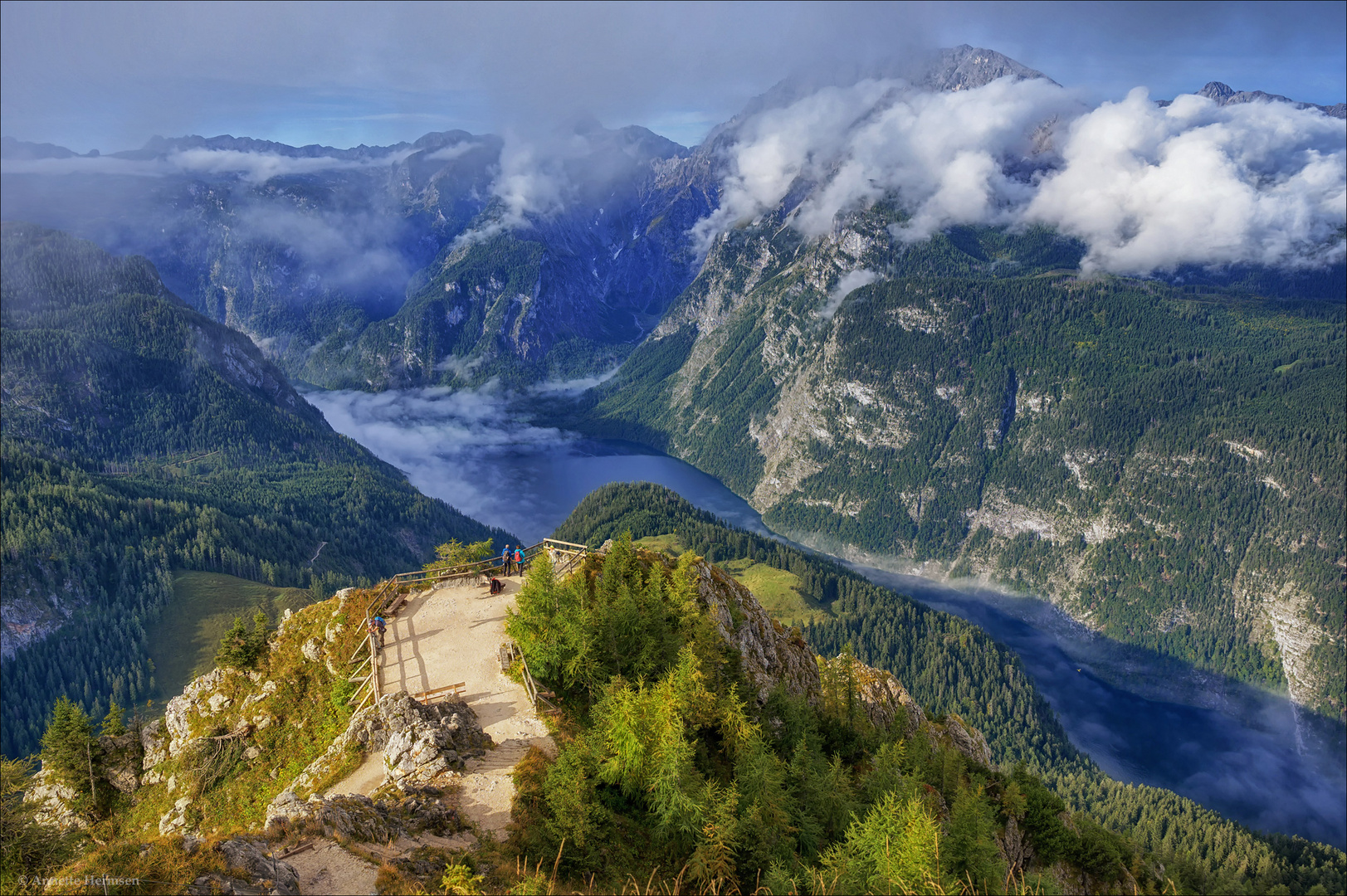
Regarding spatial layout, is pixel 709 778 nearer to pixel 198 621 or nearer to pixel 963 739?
pixel 963 739

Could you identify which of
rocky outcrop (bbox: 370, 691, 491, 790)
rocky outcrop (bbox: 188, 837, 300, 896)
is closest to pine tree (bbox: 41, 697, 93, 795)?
rocky outcrop (bbox: 370, 691, 491, 790)

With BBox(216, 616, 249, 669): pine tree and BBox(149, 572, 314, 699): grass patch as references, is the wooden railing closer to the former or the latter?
BBox(216, 616, 249, 669): pine tree

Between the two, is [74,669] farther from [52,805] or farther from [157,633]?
[52,805]

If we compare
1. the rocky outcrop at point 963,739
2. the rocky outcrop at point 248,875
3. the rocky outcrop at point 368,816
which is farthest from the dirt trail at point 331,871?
the rocky outcrop at point 963,739

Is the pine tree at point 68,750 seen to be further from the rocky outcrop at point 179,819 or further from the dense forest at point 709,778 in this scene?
the dense forest at point 709,778

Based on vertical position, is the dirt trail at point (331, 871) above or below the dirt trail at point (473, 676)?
above

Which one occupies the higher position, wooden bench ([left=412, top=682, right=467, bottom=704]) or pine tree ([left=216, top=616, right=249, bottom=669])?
wooden bench ([left=412, top=682, right=467, bottom=704])
